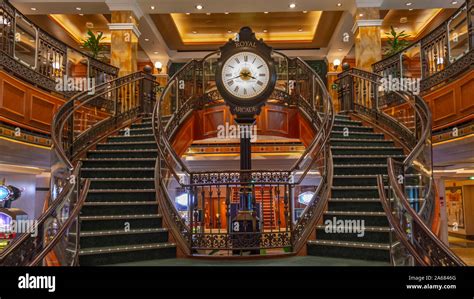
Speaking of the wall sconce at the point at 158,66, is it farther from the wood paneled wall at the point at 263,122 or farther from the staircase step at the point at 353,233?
the staircase step at the point at 353,233

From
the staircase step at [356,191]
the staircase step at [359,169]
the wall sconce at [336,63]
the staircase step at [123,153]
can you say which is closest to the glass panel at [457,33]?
the staircase step at [359,169]

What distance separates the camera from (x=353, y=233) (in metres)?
4.84

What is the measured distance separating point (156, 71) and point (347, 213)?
1326 centimetres

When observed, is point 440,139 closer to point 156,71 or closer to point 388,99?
point 388,99

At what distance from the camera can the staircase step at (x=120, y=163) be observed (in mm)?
6441

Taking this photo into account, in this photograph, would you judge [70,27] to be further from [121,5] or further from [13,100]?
[13,100]

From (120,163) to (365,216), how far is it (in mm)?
3874

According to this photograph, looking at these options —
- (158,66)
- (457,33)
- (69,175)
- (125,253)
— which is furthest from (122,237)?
(158,66)

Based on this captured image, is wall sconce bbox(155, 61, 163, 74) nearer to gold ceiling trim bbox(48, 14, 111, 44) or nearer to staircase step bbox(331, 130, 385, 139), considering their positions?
gold ceiling trim bbox(48, 14, 111, 44)

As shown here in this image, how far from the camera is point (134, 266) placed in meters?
4.24

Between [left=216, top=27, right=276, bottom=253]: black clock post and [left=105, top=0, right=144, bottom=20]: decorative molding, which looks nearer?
[left=216, top=27, right=276, bottom=253]: black clock post

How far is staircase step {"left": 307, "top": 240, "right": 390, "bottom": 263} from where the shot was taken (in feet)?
14.3

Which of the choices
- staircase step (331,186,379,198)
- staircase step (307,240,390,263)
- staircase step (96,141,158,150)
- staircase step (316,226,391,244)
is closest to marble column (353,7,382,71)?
staircase step (331,186,379,198)

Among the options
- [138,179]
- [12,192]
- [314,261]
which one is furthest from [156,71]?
[314,261]
